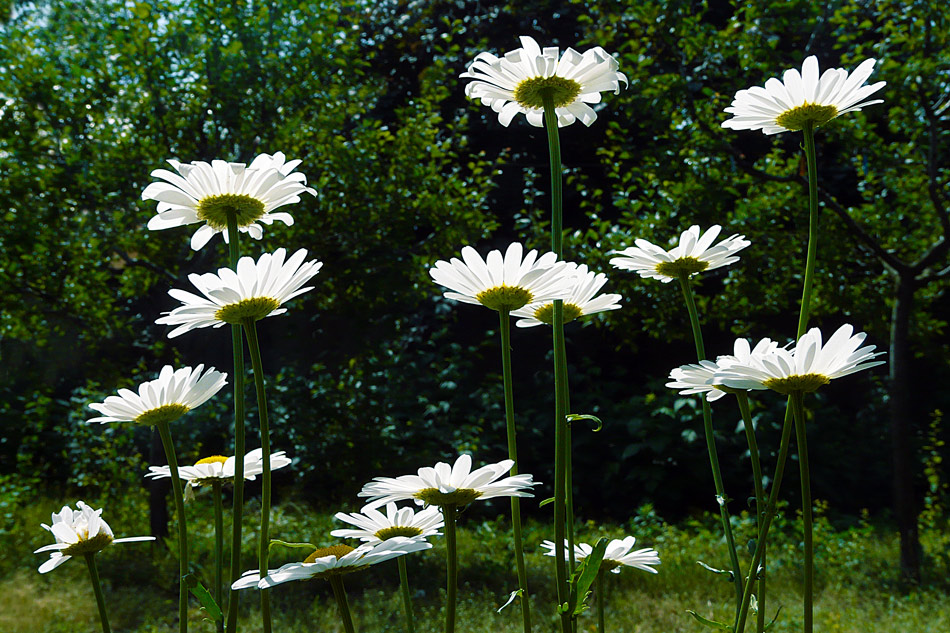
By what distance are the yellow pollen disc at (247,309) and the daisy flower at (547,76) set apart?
0.33 metres

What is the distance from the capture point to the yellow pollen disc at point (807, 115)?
3.05ft

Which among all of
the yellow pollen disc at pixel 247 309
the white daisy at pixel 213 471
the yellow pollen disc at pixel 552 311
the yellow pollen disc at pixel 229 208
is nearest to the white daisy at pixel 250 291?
the yellow pollen disc at pixel 247 309

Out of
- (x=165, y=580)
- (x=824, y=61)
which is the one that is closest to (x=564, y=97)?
(x=165, y=580)

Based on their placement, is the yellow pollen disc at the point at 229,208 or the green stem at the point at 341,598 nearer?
the green stem at the point at 341,598

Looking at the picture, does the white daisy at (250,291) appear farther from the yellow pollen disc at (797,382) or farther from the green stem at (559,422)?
the yellow pollen disc at (797,382)

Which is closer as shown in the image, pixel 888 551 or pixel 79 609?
pixel 79 609

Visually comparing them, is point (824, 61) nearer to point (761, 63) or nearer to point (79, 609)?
point (761, 63)

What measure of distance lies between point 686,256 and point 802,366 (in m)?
0.30

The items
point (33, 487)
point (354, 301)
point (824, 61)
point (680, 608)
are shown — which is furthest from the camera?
point (33, 487)

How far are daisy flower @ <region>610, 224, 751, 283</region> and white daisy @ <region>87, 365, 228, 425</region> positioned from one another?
0.51m

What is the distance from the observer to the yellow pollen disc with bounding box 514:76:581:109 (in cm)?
90

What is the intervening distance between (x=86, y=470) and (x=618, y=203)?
12.4ft

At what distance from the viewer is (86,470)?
5320mm

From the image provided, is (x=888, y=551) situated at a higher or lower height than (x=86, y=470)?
lower
